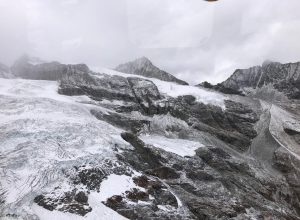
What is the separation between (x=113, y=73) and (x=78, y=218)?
52198mm

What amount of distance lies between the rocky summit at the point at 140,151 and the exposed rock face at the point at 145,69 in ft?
38.5

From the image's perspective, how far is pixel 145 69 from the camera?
105 metres

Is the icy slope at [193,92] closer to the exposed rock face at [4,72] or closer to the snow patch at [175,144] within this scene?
the snow patch at [175,144]

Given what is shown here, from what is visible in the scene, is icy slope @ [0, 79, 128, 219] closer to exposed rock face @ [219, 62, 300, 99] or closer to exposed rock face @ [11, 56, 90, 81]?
exposed rock face @ [11, 56, 90, 81]

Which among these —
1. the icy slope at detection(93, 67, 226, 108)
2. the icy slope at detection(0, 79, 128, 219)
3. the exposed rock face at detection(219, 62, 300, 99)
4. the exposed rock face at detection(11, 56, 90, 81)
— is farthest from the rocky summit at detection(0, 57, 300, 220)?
the exposed rock face at detection(219, 62, 300, 99)

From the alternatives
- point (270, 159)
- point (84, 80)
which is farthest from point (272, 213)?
point (84, 80)

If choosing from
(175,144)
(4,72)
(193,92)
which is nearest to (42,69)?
(4,72)

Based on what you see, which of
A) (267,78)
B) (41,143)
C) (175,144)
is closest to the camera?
(41,143)

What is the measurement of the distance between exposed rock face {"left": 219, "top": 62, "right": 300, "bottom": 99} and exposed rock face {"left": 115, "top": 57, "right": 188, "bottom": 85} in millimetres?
14149

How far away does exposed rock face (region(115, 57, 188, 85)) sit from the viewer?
325ft

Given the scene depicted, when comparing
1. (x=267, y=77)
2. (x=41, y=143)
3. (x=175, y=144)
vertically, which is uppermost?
(x=41, y=143)

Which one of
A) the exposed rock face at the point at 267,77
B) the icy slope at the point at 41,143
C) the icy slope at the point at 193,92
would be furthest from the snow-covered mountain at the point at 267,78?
the icy slope at the point at 41,143

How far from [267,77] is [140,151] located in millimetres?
68953

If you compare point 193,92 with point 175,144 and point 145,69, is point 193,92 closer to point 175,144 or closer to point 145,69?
point 175,144
